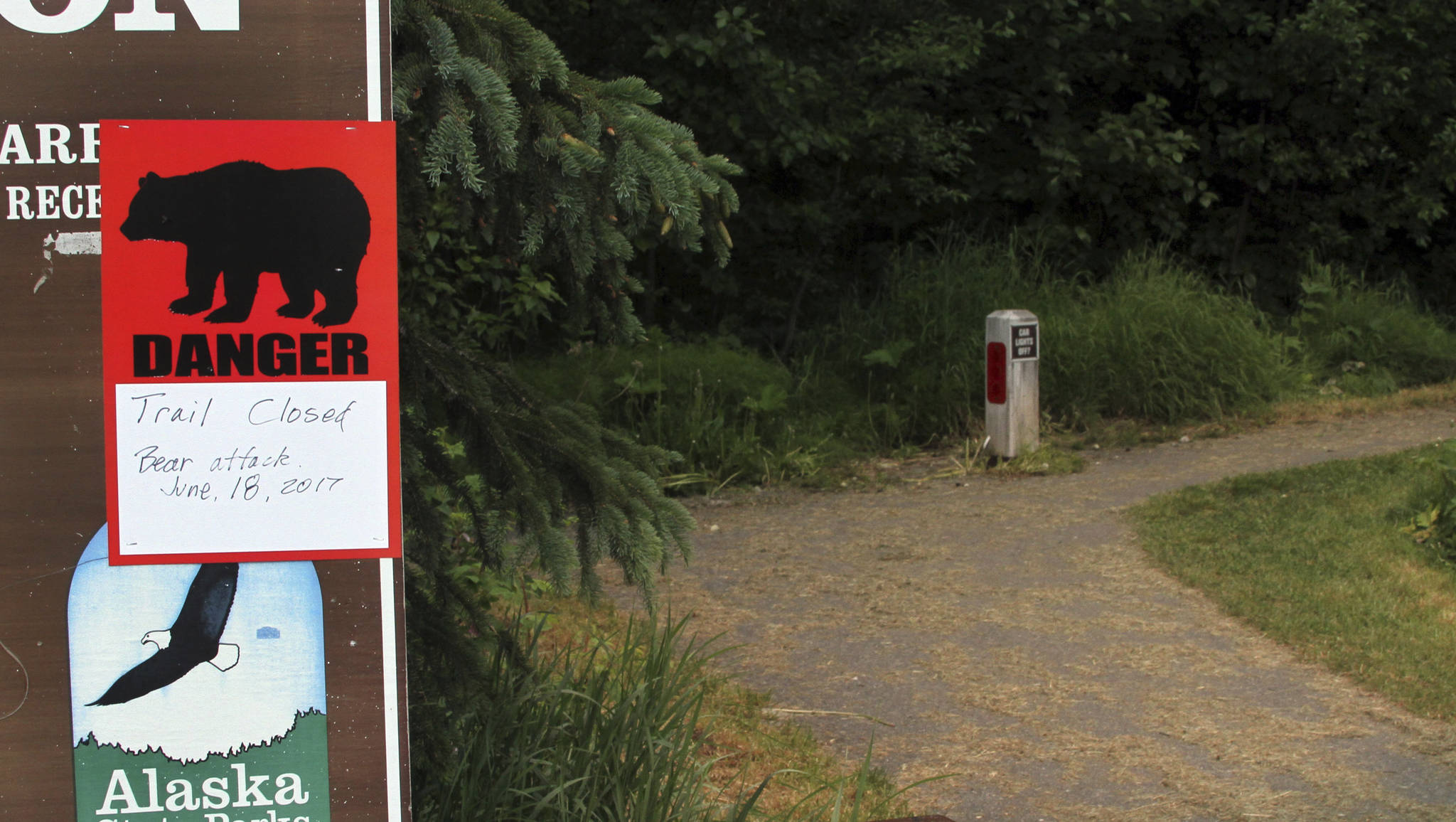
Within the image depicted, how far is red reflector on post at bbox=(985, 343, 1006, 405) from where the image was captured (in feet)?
29.1

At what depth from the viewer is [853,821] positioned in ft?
10.5

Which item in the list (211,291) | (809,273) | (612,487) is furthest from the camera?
(809,273)

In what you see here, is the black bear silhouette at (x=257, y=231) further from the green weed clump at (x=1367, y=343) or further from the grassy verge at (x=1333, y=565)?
the green weed clump at (x=1367, y=343)

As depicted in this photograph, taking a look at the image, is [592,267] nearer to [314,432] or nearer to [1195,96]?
[314,432]

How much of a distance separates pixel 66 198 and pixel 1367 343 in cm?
1154

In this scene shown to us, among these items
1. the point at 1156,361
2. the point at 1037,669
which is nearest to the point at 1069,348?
the point at 1156,361

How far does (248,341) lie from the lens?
2096 millimetres

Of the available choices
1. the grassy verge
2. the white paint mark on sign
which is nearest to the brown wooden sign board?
the white paint mark on sign

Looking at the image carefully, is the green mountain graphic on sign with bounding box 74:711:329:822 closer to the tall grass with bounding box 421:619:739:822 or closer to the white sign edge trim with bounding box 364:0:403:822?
the white sign edge trim with bounding box 364:0:403:822

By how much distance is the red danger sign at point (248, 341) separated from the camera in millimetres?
2068

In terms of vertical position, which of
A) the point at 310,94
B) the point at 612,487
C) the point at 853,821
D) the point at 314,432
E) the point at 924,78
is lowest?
the point at 853,821

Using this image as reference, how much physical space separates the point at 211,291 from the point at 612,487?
3.46ft

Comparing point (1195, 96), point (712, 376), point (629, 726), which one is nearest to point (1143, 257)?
point (1195, 96)

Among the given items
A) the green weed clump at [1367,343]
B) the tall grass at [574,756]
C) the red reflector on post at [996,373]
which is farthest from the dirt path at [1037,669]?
the green weed clump at [1367,343]
